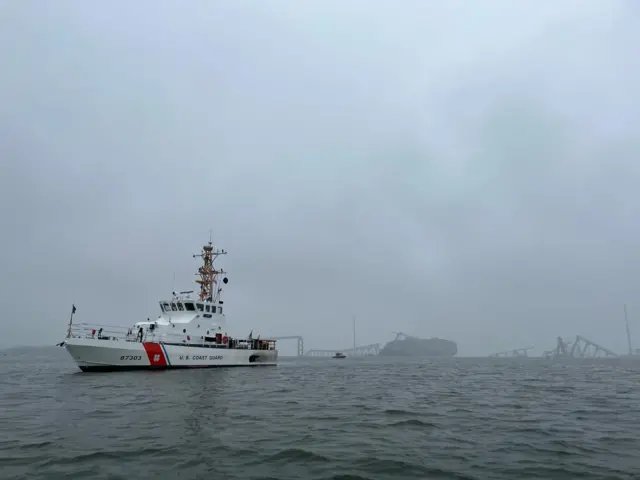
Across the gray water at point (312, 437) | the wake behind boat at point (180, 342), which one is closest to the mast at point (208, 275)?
the wake behind boat at point (180, 342)

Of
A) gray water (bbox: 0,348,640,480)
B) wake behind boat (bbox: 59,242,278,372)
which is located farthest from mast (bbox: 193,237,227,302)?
gray water (bbox: 0,348,640,480)

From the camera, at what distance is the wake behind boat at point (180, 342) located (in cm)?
3256

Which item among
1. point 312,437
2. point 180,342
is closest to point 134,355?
point 180,342

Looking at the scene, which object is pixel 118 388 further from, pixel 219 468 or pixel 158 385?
pixel 219 468

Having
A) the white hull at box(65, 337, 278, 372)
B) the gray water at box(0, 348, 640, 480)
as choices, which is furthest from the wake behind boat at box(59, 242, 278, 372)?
the gray water at box(0, 348, 640, 480)

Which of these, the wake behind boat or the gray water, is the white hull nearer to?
the wake behind boat

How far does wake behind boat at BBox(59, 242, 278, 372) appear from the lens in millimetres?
32562

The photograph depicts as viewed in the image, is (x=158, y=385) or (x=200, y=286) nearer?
(x=158, y=385)

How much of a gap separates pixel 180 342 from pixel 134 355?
502 centimetres

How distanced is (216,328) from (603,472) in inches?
1505

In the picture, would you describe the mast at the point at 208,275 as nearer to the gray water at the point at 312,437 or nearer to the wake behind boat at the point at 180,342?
the wake behind boat at the point at 180,342

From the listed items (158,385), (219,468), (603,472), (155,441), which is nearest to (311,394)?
(158,385)

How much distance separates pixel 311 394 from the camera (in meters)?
22.3

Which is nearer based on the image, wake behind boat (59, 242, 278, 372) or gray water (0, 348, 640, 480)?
gray water (0, 348, 640, 480)
